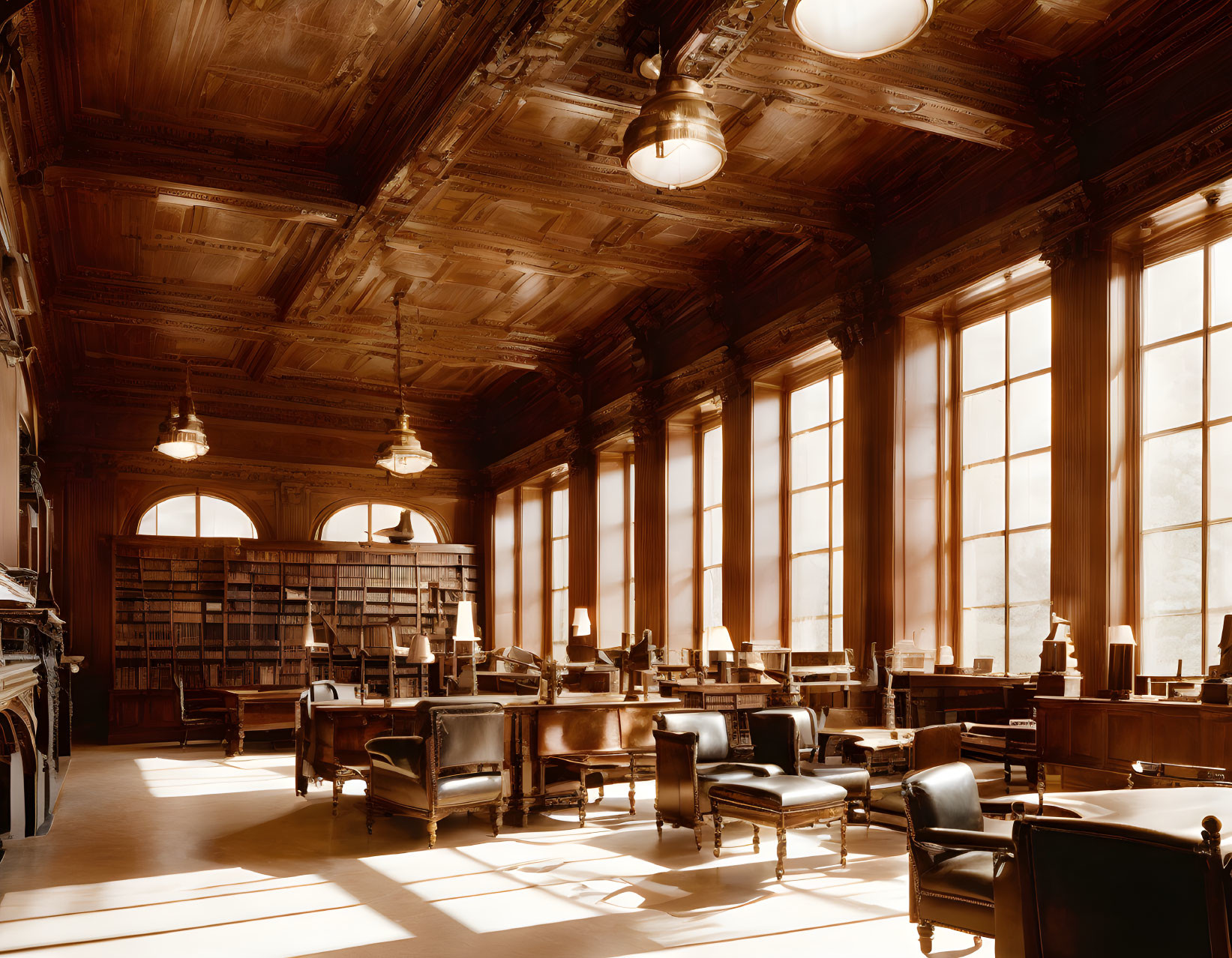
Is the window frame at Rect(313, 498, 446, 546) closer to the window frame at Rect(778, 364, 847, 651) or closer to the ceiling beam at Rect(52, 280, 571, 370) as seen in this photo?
the ceiling beam at Rect(52, 280, 571, 370)

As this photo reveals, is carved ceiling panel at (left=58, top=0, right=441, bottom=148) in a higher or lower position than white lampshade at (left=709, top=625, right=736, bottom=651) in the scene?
higher

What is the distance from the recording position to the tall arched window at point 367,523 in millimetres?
18016

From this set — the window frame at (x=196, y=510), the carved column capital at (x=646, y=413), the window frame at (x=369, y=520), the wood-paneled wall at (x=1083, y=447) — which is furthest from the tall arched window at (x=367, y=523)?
the wood-paneled wall at (x=1083, y=447)

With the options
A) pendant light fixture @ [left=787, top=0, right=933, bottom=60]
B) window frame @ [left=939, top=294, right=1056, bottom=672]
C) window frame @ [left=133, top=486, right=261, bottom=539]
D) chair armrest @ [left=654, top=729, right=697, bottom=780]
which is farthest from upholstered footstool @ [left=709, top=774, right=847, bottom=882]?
window frame @ [left=133, top=486, right=261, bottom=539]

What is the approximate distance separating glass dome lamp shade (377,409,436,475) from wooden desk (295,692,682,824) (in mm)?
3782

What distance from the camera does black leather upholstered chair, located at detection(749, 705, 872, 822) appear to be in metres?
6.53

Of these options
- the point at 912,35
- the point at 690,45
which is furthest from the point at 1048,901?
the point at 690,45

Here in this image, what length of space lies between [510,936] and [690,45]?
16.5 feet

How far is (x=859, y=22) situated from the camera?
4508 millimetres

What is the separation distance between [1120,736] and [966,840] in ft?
10.7

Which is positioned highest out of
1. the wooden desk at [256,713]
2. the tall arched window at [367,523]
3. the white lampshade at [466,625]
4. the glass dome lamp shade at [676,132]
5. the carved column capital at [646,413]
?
the glass dome lamp shade at [676,132]

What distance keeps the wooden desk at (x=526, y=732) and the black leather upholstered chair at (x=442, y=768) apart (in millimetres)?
307

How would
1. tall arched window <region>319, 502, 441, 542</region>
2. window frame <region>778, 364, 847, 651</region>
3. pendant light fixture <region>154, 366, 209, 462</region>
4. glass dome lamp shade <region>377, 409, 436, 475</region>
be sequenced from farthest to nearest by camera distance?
tall arched window <region>319, 502, 441, 542</region> < pendant light fixture <region>154, 366, 209, 462</region> < glass dome lamp shade <region>377, 409, 436, 475</region> < window frame <region>778, 364, 847, 651</region>

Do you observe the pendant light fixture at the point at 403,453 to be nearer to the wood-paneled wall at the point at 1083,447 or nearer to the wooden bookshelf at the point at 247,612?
the wooden bookshelf at the point at 247,612
